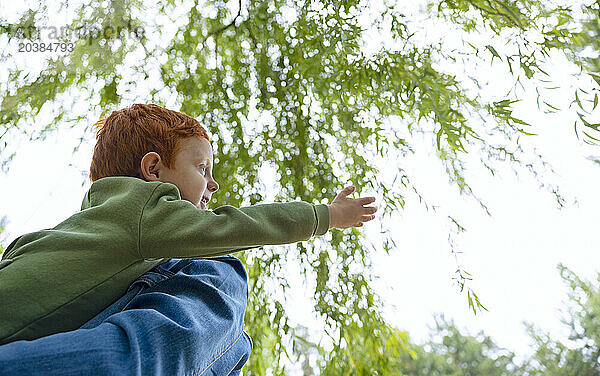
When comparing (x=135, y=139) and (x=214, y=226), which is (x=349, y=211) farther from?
(x=135, y=139)

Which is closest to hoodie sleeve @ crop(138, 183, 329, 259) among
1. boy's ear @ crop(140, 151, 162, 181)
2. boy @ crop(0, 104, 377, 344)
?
boy @ crop(0, 104, 377, 344)

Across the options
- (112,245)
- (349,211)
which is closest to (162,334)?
(112,245)

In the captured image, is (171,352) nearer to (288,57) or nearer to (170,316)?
(170,316)

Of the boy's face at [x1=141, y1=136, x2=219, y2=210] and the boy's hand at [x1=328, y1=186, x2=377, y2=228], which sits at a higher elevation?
the boy's face at [x1=141, y1=136, x2=219, y2=210]

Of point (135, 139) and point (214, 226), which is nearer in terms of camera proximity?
point (214, 226)

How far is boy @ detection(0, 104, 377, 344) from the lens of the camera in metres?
0.53

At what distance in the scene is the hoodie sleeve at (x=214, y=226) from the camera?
57cm

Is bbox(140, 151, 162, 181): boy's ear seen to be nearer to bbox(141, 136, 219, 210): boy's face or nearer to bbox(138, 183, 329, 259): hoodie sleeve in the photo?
bbox(141, 136, 219, 210): boy's face

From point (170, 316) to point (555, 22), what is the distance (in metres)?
0.85

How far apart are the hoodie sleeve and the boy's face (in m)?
0.10

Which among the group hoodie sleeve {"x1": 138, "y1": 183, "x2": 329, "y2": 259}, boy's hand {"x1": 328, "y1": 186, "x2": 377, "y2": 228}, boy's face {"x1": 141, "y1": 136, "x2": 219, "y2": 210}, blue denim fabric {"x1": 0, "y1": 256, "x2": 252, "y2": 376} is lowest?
blue denim fabric {"x1": 0, "y1": 256, "x2": 252, "y2": 376}

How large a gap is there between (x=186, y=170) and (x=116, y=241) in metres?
0.20

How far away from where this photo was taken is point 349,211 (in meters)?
0.67

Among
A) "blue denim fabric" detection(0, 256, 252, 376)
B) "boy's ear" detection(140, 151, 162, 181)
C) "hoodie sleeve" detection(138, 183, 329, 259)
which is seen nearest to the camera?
"blue denim fabric" detection(0, 256, 252, 376)
